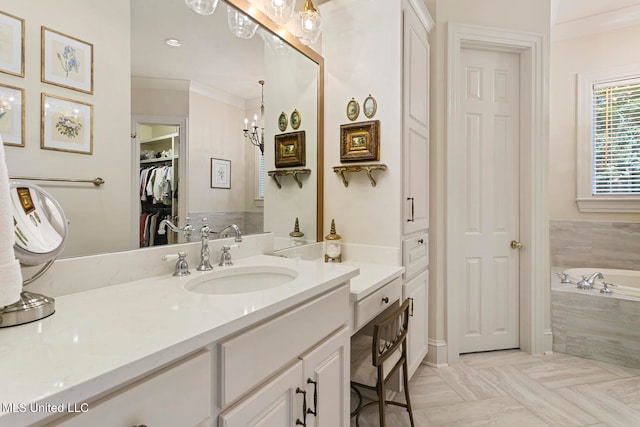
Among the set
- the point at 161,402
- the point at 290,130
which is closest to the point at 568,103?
the point at 290,130

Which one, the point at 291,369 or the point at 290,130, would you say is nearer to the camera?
the point at 291,369

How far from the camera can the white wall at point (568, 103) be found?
3166 millimetres

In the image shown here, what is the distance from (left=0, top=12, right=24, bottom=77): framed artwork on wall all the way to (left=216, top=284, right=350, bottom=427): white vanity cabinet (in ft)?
3.03

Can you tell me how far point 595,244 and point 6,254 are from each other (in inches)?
165

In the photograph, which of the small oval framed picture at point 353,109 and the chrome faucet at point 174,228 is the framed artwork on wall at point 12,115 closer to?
the chrome faucet at point 174,228

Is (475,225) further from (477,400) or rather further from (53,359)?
(53,359)

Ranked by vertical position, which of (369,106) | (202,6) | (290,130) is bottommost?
(290,130)

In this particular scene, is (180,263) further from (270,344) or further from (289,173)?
(289,173)

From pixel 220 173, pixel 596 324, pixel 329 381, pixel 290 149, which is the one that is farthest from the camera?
pixel 596 324

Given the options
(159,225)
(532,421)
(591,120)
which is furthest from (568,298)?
(159,225)

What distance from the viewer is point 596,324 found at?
2395mm

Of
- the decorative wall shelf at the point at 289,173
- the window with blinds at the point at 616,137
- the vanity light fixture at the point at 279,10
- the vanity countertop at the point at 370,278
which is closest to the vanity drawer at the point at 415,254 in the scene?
the vanity countertop at the point at 370,278

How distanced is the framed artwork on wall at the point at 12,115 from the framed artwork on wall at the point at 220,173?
667 mm

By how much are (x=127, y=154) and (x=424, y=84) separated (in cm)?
189
